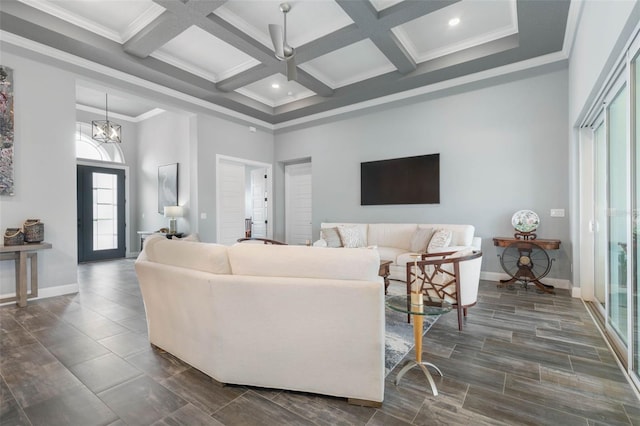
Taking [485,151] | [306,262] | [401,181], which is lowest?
[306,262]

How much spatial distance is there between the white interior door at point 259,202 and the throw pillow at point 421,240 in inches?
160

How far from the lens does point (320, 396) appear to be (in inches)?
70.4

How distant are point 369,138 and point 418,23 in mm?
2413

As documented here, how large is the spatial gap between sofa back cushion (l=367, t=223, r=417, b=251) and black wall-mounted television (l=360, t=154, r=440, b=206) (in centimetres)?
53

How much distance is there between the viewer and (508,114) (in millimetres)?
4523

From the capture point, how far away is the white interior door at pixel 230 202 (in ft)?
20.9

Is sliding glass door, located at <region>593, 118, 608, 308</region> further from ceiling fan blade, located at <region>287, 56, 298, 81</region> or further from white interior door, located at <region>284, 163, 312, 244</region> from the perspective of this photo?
white interior door, located at <region>284, 163, 312, 244</region>

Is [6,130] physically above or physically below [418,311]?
above

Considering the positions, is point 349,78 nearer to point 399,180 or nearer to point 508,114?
point 399,180

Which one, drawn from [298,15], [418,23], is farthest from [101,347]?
[418,23]

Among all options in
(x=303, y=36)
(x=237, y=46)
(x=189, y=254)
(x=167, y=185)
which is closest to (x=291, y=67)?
(x=303, y=36)

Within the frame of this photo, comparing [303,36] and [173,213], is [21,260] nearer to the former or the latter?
[173,213]

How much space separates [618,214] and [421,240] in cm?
234

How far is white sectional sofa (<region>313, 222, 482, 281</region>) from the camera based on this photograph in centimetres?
435
